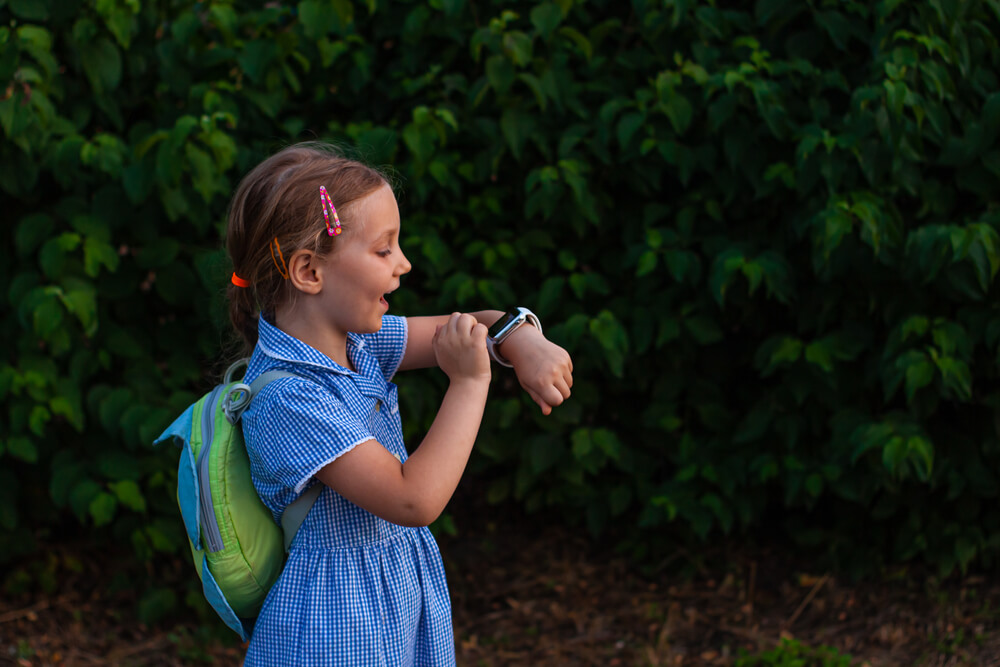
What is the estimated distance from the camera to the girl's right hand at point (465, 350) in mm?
1545

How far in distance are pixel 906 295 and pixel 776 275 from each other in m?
0.44

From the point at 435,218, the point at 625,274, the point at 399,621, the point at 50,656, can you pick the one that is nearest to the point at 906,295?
the point at 625,274

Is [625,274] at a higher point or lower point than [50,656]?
higher

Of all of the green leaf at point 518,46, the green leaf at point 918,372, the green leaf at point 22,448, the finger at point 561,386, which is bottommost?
the green leaf at point 22,448

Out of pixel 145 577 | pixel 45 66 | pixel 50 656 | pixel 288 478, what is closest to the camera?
pixel 288 478

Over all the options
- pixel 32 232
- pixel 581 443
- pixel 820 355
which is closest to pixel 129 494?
pixel 32 232

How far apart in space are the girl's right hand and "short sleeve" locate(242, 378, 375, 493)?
18 centimetres

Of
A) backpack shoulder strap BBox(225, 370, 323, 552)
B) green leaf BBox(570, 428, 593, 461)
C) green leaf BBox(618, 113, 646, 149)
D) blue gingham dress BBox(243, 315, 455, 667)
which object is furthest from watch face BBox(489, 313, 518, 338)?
green leaf BBox(570, 428, 593, 461)

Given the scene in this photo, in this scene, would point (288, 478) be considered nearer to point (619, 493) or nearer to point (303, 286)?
point (303, 286)

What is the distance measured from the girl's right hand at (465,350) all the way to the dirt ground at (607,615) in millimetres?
1998

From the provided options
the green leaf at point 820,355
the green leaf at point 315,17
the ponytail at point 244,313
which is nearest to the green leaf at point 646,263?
the green leaf at point 820,355

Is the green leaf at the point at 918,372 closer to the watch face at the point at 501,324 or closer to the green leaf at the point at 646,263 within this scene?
the green leaf at the point at 646,263

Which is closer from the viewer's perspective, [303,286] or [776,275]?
[303,286]

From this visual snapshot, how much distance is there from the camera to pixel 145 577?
142 inches
